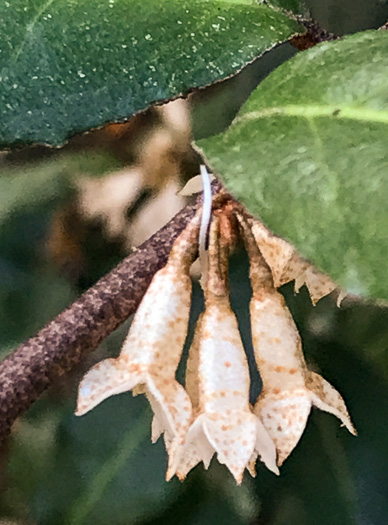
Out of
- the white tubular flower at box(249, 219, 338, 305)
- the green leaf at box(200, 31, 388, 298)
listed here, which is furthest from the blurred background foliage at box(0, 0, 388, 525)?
the green leaf at box(200, 31, 388, 298)

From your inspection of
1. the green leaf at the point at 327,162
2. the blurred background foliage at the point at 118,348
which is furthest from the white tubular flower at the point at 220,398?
the blurred background foliage at the point at 118,348

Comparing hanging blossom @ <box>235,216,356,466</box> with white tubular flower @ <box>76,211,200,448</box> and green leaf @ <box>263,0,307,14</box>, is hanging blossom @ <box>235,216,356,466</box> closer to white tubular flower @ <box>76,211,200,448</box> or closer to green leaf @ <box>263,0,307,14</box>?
white tubular flower @ <box>76,211,200,448</box>

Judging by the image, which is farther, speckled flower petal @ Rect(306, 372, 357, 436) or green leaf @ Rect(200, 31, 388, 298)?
speckled flower petal @ Rect(306, 372, 357, 436)

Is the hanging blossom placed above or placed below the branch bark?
below

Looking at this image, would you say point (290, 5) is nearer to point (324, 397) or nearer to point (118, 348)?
point (324, 397)

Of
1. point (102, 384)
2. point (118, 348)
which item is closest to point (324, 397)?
point (102, 384)

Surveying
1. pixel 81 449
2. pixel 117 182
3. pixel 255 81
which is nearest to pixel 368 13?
pixel 255 81

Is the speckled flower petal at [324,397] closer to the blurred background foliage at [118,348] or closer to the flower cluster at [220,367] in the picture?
the flower cluster at [220,367]
